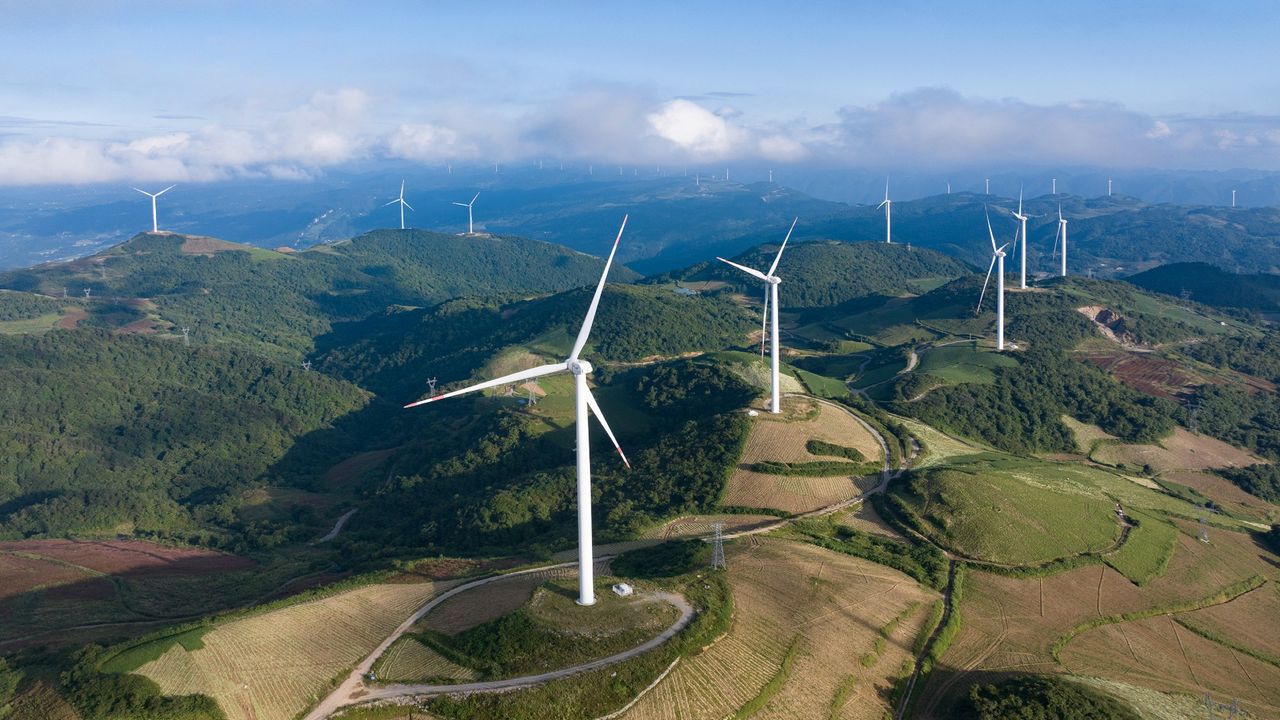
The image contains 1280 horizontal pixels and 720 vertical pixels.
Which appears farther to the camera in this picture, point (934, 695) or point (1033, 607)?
point (1033, 607)

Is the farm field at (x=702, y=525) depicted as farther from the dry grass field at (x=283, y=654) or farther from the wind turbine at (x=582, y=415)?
the wind turbine at (x=582, y=415)

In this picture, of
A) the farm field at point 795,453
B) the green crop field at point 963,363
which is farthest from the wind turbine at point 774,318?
the green crop field at point 963,363

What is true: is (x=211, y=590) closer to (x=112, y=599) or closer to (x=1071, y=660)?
(x=112, y=599)

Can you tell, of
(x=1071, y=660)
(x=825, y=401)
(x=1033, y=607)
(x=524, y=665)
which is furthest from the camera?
(x=825, y=401)

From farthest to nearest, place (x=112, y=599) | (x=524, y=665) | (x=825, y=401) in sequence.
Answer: (x=825, y=401) → (x=112, y=599) → (x=524, y=665)

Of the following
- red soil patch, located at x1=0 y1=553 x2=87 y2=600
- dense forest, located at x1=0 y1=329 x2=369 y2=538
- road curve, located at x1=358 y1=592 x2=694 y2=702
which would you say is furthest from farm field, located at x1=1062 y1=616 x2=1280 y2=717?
dense forest, located at x1=0 y1=329 x2=369 y2=538

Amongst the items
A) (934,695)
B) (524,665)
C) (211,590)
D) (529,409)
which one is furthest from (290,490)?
(934,695)

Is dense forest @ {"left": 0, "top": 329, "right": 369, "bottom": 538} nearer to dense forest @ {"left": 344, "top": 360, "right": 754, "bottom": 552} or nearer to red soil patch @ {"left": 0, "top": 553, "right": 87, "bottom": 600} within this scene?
dense forest @ {"left": 344, "top": 360, "right": 754, "bottom": 552}
